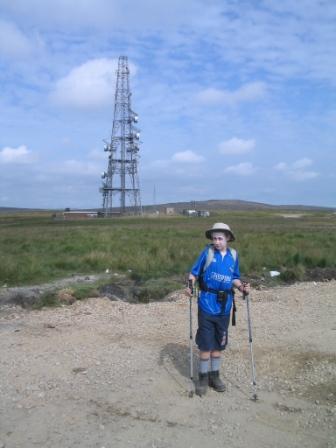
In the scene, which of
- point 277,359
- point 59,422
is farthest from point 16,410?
point 277,359

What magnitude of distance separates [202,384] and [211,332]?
0.63 meters

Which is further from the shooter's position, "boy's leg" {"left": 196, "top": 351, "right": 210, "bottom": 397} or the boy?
the boy

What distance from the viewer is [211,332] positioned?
261 inches

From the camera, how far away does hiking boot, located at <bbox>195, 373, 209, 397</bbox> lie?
6355 mm

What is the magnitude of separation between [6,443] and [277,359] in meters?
3.96

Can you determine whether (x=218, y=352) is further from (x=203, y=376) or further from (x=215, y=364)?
(x=203, y=376)

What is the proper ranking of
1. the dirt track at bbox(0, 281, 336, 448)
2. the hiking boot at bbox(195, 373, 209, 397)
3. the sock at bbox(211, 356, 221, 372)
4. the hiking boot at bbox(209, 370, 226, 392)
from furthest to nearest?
the sock at bbox(211, 356, 221, 372), the hiking boot at bbox(209, 370, 226, 392), the hiking boot at bbox(195, 373, 209, 397), the dirt track at bbox(0, 281, 336, 448)

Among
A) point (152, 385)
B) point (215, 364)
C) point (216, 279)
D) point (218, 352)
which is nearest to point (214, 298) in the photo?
point (216, 279)

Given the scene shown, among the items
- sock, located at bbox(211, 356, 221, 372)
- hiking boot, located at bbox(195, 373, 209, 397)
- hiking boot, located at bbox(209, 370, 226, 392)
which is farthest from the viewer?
sock, located at bbox(211, 356, 221, 372)

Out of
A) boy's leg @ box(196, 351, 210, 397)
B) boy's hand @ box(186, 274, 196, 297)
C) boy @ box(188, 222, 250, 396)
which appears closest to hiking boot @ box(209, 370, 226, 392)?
boy @ box(188, 222, 250, 396)

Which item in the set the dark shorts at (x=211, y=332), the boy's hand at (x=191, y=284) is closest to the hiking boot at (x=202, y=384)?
the dark shorts at (x=211, y=332)

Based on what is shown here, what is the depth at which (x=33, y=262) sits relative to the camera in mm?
18719

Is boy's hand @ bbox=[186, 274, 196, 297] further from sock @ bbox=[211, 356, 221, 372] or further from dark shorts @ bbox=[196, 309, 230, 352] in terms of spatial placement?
sock @ bbox=[211, 356, 221, 372]

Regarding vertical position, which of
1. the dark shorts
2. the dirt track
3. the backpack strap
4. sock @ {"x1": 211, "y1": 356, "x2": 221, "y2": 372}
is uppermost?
the backpack strap
